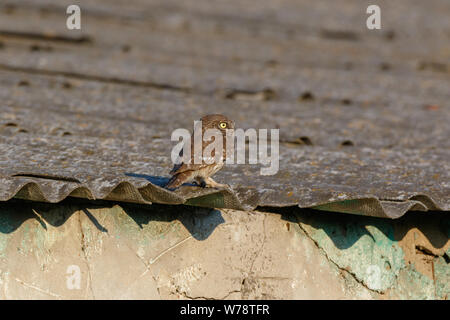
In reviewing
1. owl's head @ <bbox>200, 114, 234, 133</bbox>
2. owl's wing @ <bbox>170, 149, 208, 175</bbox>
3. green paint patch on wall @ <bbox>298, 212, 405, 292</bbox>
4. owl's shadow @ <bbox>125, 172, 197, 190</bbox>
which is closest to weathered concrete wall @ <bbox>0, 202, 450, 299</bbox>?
green paint patch on wall @ <bbox>298, 212, 405, 292</bbox>

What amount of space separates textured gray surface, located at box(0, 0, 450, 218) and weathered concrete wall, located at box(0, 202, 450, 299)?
21cm

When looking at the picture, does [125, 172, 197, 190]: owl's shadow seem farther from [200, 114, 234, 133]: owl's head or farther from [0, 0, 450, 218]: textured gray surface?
[200, 114, 234, 133]: owl's head

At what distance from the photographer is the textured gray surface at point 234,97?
4.39 metres

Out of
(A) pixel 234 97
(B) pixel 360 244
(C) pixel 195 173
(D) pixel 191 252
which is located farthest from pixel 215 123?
(A) pixel 234 97

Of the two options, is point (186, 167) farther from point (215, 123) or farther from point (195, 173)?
point (215, 123)

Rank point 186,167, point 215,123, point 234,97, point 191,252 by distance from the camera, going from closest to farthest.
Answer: point 186,167 < point 191,252 < point 215,123 < point 234,97

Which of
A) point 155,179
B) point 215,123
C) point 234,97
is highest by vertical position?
point 234,97

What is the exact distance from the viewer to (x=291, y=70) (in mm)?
9305

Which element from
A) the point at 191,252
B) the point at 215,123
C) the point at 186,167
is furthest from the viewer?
the point at 215,123

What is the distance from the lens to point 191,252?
443 centimetres

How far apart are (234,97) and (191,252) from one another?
3.42m

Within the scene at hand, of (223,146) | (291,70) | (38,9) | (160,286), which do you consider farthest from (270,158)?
(38,9)

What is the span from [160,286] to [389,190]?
1.47 m
